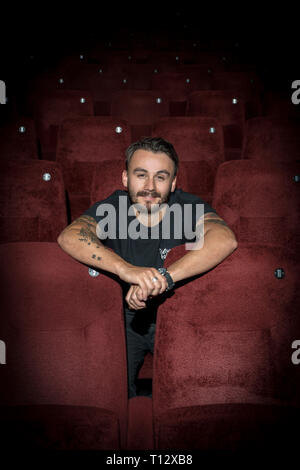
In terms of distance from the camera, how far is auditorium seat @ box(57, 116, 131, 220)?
659 millimetres

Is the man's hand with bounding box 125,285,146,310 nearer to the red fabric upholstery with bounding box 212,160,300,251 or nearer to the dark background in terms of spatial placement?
the red fabric upholstery with bounding box 212,160,300,251

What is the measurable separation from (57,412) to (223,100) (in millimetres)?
893

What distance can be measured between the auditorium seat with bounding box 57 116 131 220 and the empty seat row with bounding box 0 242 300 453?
14.9 inches

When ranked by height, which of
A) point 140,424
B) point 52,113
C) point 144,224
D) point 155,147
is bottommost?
point 140,424

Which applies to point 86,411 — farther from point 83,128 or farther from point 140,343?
point 83,128

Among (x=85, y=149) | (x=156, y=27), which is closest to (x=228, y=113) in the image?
(x=85, y=149)

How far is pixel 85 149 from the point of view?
2.18ft

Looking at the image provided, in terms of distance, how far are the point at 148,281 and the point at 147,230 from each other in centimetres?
13

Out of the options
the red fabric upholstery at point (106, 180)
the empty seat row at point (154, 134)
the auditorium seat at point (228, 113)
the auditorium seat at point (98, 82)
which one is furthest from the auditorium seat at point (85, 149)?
the auditorium seat at point (98, 82)

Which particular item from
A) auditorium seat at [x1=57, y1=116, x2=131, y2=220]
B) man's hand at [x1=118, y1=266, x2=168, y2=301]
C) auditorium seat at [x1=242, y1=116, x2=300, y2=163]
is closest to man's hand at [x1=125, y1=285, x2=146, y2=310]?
man's hand at [x1=118, y1=266, x2=168, y2=301]

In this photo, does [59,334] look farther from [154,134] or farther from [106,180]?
[154,134]

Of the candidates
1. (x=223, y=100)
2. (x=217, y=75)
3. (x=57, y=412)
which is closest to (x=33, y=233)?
(x=57, y=412)
